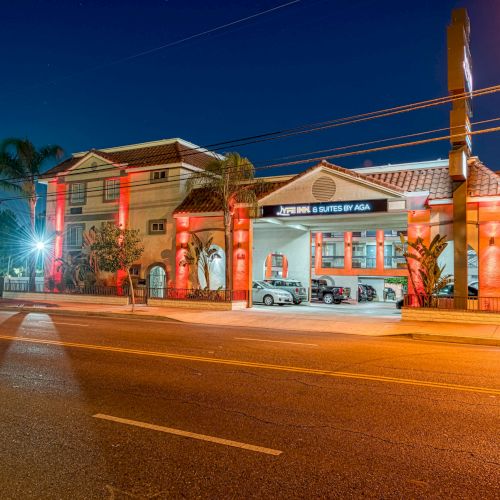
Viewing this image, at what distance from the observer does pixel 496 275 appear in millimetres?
20797

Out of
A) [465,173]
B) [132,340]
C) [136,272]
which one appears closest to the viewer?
[132,340]

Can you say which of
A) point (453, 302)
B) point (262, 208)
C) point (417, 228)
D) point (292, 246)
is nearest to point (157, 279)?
point (262, 208)

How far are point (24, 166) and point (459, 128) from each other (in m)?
26.6

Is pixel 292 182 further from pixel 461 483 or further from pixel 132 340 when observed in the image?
pixel 461 483

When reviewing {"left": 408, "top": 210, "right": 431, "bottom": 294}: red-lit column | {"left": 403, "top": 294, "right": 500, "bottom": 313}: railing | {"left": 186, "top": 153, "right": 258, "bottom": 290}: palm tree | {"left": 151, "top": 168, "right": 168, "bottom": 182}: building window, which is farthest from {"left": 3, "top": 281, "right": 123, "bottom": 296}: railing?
{"left": 403, "top": 294, "right": 500, "bottom": 313}: railing

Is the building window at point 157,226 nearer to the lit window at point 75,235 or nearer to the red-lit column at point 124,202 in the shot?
the red-lit column at point 124,202

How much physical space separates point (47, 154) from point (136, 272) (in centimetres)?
1014

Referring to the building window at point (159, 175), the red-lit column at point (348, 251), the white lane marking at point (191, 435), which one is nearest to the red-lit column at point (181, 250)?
the building window at point (159, 175)

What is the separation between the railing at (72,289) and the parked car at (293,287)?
9287mm

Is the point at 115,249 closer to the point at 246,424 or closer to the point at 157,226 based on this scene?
the point at 157,226

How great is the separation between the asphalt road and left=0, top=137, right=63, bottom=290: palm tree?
78.4 feet

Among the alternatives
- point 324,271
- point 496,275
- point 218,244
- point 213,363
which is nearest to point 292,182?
point 218,244

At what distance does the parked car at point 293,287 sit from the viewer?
30359 millimetres

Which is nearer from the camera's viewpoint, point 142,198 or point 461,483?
point 461,483
